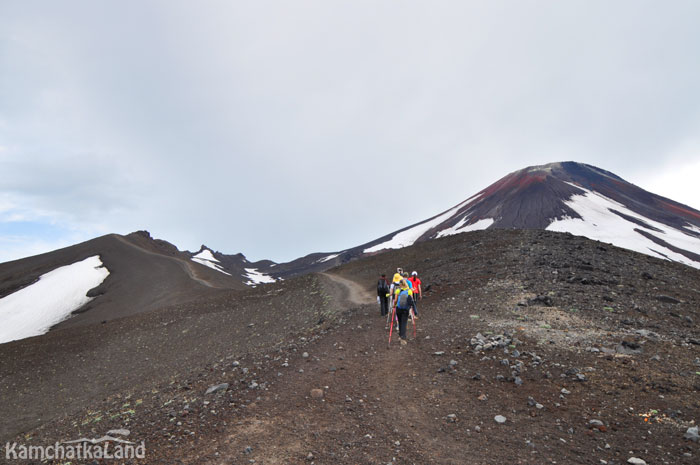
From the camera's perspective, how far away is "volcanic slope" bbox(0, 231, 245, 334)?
39125 millimetres

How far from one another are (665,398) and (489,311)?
7454mm

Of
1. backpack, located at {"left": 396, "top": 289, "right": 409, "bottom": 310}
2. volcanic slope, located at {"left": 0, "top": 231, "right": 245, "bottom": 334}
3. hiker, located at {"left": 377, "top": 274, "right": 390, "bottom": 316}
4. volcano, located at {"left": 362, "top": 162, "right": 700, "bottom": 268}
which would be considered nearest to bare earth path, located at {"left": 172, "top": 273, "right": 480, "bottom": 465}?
backpack, located at {"left": 396, "top": 289, "right": 409, "bottom": 310}

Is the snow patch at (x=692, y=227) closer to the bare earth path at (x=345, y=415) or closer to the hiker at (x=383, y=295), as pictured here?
the hiker at (x=383, y=295)

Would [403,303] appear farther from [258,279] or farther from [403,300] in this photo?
[258,279]

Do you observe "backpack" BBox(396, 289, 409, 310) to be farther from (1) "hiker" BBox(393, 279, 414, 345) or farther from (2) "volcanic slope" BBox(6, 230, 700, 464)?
(2) "volcanic slope" BBox(6, 230, 700, 464)

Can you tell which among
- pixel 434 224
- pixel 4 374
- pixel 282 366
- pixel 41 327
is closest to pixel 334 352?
pixel 282 366

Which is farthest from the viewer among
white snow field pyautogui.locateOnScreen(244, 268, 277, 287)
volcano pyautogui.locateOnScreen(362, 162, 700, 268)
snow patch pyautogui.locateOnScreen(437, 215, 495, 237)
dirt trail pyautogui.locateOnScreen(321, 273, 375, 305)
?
white snow field pyautogui.locateOnScreen(244, 268, 277, 287)

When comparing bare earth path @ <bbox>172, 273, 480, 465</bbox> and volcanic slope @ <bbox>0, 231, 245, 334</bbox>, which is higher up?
volcanic slope @ <bbox>0, 231, 245, 334</bbox>

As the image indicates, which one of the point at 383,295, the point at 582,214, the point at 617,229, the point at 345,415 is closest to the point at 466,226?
the point at 582,214

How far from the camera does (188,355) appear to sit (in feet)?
63.5

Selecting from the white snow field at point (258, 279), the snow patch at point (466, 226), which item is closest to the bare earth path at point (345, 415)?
the snow patch at point (466, 226)

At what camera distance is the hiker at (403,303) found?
40.0ft

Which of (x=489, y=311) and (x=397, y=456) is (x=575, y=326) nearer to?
(x=489, y=311)

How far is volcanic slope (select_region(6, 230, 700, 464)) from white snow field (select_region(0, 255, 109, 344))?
24.8 metres
